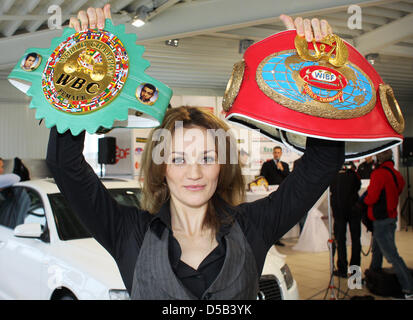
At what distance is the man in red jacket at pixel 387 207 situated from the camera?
3717 mm

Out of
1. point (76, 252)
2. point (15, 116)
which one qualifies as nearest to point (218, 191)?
point (76, 252)

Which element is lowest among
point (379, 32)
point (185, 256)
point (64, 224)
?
point (64, 224)

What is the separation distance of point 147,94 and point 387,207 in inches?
136

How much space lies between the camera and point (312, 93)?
91cm

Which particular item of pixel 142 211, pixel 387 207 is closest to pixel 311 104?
pixel 142 211

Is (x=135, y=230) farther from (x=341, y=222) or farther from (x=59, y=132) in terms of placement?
(x=341, y=222)

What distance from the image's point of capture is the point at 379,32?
5367 millimetres

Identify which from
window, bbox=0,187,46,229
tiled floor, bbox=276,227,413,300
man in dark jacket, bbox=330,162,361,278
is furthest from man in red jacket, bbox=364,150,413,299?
window, bbox=0,187,46,229

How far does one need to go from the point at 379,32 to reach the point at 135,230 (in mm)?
5355

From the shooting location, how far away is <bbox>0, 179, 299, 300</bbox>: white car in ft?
6.95

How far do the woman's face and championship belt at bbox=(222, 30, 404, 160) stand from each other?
0.37ft

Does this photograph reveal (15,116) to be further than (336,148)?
Yes

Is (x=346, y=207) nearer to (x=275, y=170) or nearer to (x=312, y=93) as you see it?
(x=275, y=170)

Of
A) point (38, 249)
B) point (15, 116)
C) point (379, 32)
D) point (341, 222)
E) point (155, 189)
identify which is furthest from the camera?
point (15, 116)
